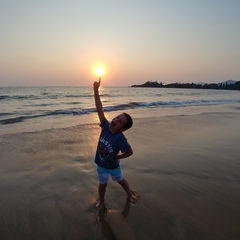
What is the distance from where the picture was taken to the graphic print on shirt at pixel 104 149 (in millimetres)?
3387

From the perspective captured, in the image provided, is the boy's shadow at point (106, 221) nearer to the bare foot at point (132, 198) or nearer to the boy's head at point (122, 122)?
the bare foot at point (132, 198)

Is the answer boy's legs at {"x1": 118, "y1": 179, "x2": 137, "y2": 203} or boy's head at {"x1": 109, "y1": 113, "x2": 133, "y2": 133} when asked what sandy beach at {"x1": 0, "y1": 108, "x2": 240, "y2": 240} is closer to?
Result: boy's legs at {"x1": 118, "y1": 179, "x2": 137, "y2": 203}

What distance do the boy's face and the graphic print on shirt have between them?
0.70ft

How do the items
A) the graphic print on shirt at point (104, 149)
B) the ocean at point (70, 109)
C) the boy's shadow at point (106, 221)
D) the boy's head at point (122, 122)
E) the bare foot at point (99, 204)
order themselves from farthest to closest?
the ocean at point (70, 109)
the bare foot at point (99, 204)
the graphic print on shirt at point (104, 149)
the boy's head at point (122, 122)
the boy's shadow at point (106, 221)

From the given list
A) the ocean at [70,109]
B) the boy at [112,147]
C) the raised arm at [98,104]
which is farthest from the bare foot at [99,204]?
the ocean at [70,109]

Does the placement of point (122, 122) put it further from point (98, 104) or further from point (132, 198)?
point (132, 198)

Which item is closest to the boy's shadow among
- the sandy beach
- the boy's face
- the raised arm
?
the sandy beach

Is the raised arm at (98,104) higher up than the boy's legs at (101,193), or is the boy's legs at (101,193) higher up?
the raised arm at (98,104)

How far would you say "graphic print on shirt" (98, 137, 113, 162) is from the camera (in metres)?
3.39

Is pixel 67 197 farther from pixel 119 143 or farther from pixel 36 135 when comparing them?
pixel 36 135

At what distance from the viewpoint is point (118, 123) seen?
3.30 m

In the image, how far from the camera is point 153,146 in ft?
23.2

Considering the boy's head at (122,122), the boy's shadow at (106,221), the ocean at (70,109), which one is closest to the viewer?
the boy's shadow at (106,221)

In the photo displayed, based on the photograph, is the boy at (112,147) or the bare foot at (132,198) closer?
the boy at (112,147)
